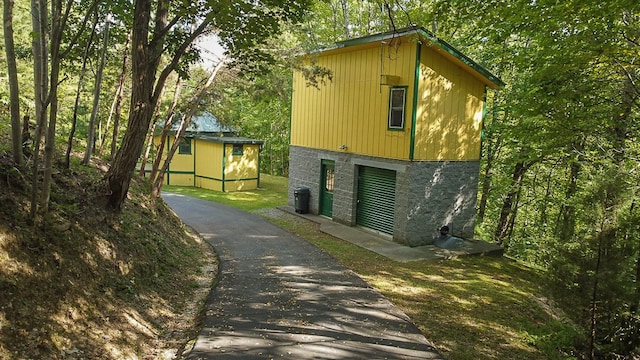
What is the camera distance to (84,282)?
6.03 metres

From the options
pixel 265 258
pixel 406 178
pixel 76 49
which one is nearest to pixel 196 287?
pixel 265 258

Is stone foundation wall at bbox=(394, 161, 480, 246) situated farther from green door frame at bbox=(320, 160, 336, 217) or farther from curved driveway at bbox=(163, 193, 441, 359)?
green door frame at bbox=(320, 160, 336, 217)

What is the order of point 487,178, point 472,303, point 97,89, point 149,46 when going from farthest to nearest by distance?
point 487,178 < point 97,89 < point 472,303 < point 149,46

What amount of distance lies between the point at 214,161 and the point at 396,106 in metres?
13.9

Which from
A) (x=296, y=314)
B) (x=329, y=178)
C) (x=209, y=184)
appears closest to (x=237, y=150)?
(x=209, y=184)

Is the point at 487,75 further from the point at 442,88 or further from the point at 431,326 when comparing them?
the point at 431,326

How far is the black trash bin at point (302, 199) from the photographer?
1780cm

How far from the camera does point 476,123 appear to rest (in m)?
14.8

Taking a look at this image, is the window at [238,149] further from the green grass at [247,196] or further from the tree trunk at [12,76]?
the tree trunk at [12,76]

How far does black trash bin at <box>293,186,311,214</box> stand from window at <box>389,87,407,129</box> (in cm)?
518

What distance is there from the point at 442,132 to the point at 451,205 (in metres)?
2.41

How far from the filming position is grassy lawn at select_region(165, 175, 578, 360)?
23.5 feet

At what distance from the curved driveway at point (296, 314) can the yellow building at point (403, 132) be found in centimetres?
374

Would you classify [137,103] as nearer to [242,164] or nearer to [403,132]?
[403,132]
